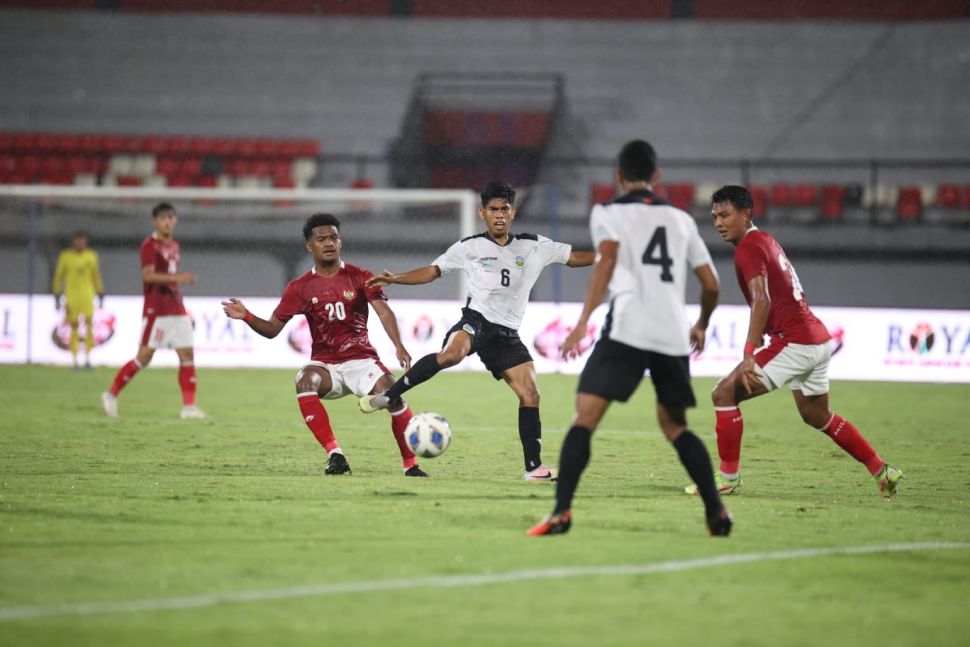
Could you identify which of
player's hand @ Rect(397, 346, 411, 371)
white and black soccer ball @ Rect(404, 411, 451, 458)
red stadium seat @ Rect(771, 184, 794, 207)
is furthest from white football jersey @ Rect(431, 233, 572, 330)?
red stadium seat @ Rect(771, 184, 794, 207)

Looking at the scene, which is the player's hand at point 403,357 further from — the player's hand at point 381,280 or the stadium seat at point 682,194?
the stadium seat at point 682,194

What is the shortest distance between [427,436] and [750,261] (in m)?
2.46

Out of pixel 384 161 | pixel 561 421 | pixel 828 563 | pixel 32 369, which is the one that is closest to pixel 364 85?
pixel 384 161

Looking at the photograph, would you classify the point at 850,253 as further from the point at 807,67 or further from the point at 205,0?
the point at 205,0

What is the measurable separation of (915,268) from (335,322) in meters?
18.3

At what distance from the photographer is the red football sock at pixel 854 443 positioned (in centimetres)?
859

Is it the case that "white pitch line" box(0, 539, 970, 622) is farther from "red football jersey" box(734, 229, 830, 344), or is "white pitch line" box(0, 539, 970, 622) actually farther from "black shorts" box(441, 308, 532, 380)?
"black shorts" box(441, 308, 532, 380)

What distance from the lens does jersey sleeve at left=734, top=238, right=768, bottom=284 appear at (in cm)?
820

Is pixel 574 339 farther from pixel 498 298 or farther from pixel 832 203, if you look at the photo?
pixel 832 203

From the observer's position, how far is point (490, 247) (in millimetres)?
9453

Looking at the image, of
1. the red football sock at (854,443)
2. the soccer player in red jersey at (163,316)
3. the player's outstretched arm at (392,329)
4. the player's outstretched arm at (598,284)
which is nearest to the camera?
the player's outstretched arm at (598,284)

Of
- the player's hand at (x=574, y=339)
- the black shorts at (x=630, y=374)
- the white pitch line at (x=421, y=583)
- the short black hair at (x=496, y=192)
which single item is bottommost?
the white pitch line at (x=421, y=583)

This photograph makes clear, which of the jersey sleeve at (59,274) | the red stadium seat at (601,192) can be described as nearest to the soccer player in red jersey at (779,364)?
the jersey sleeve at (59,274)

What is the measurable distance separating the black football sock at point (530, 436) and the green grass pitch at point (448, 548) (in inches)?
17.0
